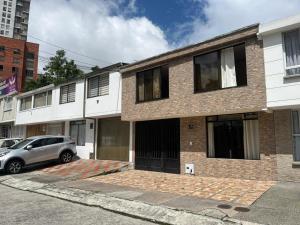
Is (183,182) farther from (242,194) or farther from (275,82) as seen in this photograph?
(275,82)

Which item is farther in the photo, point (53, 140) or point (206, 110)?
point (53, 140)

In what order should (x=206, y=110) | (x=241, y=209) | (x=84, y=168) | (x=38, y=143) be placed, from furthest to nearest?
(x=38, y=143)
(x=84, y=168)
(x=206, y=110)
(x=241, y=209)

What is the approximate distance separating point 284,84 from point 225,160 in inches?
159

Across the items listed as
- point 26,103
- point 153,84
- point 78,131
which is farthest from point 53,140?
point 26,103

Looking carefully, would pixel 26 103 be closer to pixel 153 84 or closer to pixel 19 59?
pixel 153 84

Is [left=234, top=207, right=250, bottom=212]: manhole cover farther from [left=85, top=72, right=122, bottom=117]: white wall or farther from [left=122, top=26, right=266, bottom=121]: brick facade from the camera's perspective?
[left=85, top=72, right=122, bottom=117]: white wall

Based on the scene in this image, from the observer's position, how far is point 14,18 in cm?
10312

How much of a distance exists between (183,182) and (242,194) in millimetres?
3116

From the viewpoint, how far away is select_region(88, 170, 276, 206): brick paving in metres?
9.16

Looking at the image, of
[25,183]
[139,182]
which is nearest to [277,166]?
[139,182]

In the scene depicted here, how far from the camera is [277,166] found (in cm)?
1095

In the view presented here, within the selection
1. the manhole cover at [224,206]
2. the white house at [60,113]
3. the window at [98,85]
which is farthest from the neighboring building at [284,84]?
the white house at [60,113]

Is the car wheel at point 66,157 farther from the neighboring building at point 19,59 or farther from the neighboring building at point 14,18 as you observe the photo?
the neighboring building at point 14,18

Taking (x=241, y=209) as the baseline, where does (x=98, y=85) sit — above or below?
above
